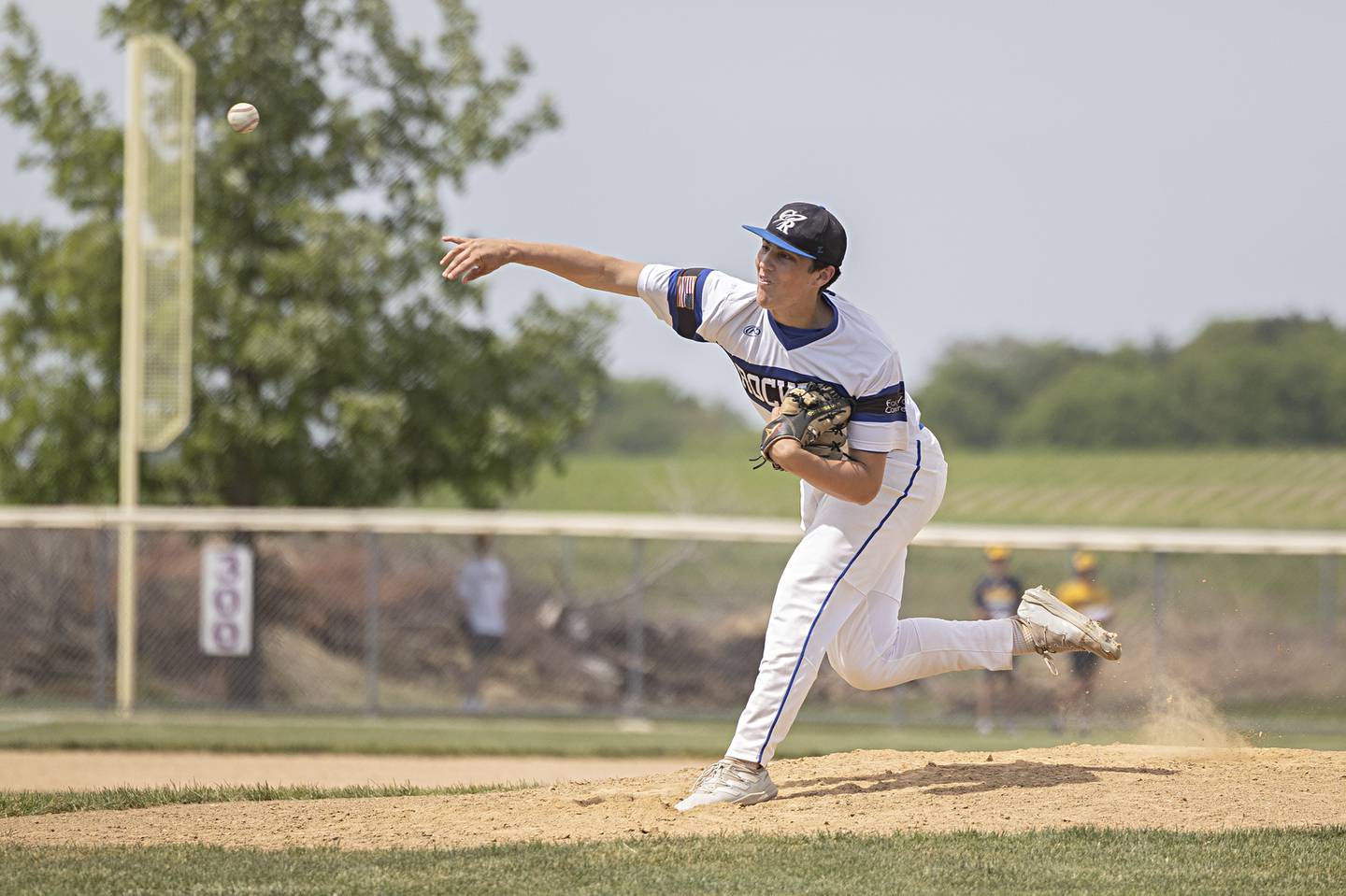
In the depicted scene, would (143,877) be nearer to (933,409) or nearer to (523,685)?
(523,685)

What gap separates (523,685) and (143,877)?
972 centimetres

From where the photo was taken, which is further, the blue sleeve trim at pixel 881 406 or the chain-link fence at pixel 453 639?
the chain-link fence at pixel 453 639

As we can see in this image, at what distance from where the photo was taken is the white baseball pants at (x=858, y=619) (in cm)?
537

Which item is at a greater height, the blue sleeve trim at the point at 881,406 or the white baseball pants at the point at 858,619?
the blue sleeve trim at the point at 881,406

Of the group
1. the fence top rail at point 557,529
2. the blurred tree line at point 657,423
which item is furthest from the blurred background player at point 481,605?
the blurred tree line at point 657,423

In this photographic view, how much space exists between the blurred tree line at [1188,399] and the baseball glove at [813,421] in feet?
108

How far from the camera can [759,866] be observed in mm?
4672

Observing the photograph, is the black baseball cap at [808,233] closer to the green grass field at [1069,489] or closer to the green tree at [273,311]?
the green tree at [273,311]

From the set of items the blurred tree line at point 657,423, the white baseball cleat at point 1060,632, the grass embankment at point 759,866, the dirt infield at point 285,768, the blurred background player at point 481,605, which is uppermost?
the blurred tree line at point 657,423

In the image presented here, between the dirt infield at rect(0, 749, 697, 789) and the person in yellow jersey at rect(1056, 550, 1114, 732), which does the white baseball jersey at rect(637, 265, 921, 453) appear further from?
the person in yellow jersey at rect(1056, 550, 1114, 732)

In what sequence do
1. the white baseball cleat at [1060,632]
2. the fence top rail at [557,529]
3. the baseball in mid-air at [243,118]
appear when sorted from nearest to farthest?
the white baseball cleat at [1060,632] → the baseball in mid-air at [243,118] → the fence top rail at [557,529]

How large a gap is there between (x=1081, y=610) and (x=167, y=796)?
889cm

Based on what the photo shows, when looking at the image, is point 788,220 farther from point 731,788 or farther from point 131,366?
point 131,366

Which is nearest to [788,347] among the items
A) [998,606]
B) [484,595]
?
[998,606]
